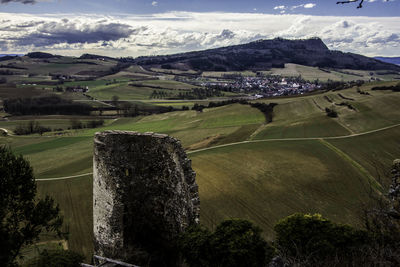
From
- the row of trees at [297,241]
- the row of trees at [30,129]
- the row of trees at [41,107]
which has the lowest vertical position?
the row of trees at [30,129]

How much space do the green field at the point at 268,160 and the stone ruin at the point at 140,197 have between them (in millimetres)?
8257

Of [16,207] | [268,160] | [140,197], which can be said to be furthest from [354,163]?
A: [16,207]

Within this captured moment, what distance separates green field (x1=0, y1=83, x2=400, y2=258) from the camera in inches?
1083

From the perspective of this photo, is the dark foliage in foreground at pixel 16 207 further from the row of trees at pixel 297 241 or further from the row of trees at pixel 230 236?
the row of trees at pixel 297 241

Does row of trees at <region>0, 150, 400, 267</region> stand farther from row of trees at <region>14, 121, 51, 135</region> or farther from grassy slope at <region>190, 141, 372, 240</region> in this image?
row of trees at <region>14, 121, 51, 135</region>

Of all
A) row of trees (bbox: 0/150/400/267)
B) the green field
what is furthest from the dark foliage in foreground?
the green field

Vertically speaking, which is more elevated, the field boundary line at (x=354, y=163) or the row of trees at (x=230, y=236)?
the row of trees at (x=230, y=236)

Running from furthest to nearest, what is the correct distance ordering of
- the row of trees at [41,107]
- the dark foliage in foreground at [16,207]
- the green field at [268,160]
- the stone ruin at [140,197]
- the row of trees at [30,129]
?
the row of trees at [41,107] → the row of trees at [30,129] → the green field at [268,160] → the dark foliage in foreground at [16,207] → the stone ruin at [140,197]

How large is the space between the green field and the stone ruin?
8.26 m

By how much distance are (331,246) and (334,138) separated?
4013 cm

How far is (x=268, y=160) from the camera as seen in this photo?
40094mm

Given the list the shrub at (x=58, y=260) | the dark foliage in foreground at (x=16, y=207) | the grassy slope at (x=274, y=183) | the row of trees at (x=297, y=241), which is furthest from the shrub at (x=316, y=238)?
the dark foliage in foreground at (x=16, y=207)

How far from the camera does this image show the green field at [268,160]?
27500mm

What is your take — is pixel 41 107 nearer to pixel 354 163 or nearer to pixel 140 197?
pixel 354 163
